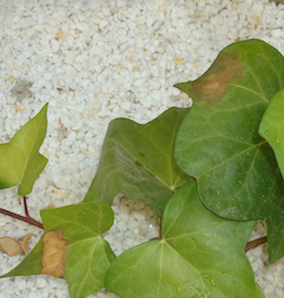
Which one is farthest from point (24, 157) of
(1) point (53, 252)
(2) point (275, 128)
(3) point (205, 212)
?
(2) point (275, 128)

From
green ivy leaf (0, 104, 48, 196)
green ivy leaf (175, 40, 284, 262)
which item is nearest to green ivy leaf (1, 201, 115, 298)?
green ivy leaf (0, 104, 48, 196)

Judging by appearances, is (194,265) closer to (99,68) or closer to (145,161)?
(145,161)

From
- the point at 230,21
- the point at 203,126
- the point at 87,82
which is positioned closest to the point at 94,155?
the point at 87,82

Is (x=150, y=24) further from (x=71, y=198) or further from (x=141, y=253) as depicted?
(x=141, y=253)

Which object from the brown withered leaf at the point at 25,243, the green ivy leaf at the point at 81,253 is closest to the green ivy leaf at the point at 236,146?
the green ivy leaf at the point at 81,253

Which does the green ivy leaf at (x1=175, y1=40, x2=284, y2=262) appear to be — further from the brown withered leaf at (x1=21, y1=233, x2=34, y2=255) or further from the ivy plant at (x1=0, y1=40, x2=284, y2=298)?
the brown withered leaf at (x1=21, y1=233, x2=34, y2=255)
